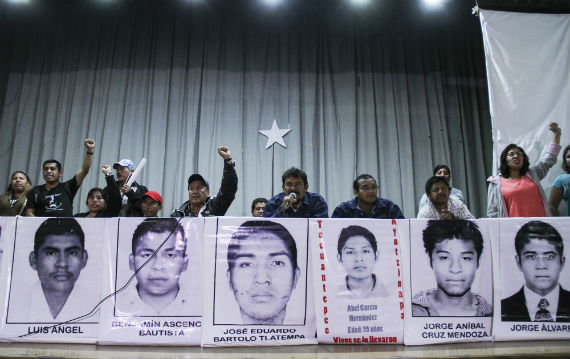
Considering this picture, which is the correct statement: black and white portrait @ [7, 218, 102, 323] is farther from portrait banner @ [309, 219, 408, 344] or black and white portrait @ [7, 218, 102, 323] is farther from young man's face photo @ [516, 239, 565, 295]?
young man's face photo @ [516, 239, 565, 295]

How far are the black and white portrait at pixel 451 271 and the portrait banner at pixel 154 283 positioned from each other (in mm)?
1319

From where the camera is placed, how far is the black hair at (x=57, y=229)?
8.61ft

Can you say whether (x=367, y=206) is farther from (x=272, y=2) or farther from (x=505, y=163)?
(x=272, y=2)

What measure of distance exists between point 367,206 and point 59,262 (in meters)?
2.22

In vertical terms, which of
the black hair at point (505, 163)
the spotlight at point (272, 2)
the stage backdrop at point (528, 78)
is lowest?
the black hair at point (505, 163)

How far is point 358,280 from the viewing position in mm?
2576

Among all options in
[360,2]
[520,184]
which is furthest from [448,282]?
[360,2]

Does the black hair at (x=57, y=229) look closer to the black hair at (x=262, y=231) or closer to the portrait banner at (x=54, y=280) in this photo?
the portrait banner at (x=54, y=280)

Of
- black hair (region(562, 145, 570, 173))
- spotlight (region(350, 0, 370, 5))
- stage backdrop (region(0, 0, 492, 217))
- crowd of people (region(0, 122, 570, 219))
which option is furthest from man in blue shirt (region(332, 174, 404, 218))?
spotlight (region(350, 0, 370, 5))

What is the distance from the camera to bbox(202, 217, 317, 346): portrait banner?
97.5 inches

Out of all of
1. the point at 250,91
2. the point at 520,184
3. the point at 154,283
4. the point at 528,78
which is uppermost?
the point at 250,91

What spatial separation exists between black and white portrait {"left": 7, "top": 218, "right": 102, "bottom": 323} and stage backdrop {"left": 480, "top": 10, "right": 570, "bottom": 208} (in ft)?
11.7

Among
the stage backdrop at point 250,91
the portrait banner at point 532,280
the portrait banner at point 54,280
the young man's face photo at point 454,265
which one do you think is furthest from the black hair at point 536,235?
the stage backdrop at point 250,91

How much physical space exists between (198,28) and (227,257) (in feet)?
16.2
